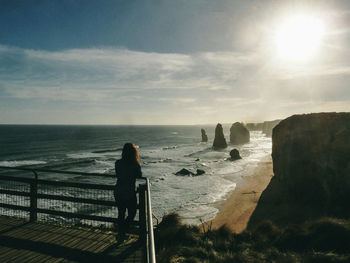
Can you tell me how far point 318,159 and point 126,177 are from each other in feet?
61.9

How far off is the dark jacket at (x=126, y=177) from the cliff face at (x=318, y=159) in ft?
53.8

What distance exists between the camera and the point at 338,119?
18609 mm

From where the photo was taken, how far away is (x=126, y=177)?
5.36 m

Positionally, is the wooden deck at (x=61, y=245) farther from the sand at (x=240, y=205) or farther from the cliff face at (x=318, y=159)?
the cliff face at (x=318, y=159)

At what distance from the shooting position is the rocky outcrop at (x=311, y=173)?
16.8 meters

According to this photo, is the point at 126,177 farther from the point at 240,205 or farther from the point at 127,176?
the point at 240,205

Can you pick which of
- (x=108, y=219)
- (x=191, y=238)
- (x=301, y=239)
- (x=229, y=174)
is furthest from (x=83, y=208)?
(x=229, y=174)

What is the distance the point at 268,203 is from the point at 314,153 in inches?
226

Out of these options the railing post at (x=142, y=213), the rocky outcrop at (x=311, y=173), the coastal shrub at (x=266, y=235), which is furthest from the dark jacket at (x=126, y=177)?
the rocky outcrop at (x=311, y=173)

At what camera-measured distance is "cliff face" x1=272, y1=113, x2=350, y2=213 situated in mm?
17234

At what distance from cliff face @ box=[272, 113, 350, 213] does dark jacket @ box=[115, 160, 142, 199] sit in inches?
646

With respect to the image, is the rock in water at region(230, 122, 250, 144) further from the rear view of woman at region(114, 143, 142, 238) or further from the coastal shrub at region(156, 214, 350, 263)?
the rear view of woman at region(114, 143, 142, 238)

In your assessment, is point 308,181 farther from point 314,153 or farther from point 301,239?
point 301,239

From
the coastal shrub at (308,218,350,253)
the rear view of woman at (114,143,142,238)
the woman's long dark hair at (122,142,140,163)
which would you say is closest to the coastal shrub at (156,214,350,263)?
the coastal shrub at (308,218,350,253)
